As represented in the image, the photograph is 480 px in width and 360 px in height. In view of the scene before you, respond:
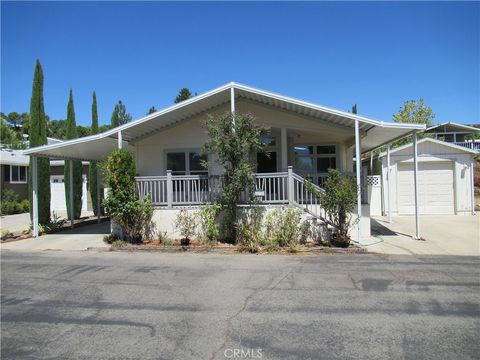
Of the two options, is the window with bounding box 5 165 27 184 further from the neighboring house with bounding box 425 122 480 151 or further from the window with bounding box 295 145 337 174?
the neighboring house with bounding box 425 122 480 151

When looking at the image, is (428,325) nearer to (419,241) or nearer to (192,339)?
(192,339)

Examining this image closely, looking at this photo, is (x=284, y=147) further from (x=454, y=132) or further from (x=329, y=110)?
(x=454, y=132)

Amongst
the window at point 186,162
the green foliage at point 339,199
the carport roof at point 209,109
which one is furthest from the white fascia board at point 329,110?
the window at point 186,162

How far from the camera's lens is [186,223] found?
39.9ft

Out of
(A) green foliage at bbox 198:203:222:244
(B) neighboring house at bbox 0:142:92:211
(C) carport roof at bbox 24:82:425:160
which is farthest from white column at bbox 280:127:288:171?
(B) neighboring house at bbox 0:142:92:211

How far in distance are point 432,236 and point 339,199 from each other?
4.08 meters

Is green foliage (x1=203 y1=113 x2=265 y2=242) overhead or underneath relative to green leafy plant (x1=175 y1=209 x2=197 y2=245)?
overhead

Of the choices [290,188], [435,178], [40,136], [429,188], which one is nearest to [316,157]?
[290,188]

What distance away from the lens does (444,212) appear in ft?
62.0

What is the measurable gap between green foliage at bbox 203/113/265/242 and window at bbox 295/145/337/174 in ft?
16.0

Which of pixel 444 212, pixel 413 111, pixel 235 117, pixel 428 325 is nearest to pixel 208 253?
pixel 235 117

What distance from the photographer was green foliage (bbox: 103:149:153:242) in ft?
38.6

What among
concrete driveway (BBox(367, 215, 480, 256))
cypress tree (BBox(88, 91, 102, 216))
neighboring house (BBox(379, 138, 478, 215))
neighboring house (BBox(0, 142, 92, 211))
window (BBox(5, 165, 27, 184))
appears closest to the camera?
concrete driveway (BBox(367, 215, 480, 256))

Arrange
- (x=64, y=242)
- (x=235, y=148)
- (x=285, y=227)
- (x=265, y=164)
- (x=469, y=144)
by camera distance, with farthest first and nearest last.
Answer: (x=469, y=144), (x=265, y=164), (x=64, y=242), (x=285, y=227), (x=235, y=148)
